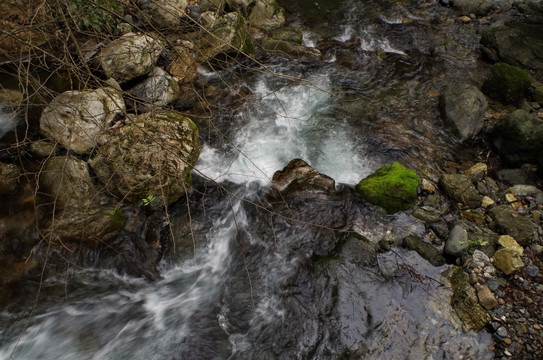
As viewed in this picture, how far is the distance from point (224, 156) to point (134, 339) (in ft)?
10.4

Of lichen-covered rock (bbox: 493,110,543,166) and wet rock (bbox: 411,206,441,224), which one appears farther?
lichen-covered rock (bbox: 493,110,543,166)

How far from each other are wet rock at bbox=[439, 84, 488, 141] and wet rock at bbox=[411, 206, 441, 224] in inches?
81.3

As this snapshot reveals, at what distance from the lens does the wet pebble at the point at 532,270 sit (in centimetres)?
414

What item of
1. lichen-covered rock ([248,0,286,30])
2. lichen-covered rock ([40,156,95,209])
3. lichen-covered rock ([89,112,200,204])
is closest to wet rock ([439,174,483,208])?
lichen-covered rock ([89,112,200,204])

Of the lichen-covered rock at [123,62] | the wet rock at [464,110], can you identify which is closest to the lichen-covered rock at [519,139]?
the wet rock at [464,110]

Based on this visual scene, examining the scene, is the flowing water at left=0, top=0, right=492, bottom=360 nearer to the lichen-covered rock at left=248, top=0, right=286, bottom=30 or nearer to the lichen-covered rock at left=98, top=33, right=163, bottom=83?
the lichen-covered rock at left=98, top=33, right=163, bottom=83

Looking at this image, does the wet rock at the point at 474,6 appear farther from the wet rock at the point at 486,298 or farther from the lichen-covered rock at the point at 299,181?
the wet rock at the point at 486,298

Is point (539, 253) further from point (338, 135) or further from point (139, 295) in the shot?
point (139, 295)

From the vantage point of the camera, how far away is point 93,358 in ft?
11.8

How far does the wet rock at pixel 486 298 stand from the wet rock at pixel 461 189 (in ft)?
4.96

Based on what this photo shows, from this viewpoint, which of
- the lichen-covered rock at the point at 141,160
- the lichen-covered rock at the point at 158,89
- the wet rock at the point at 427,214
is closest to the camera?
the lichen-covered rock at the point at 141,160

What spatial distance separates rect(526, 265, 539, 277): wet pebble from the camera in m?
4.14

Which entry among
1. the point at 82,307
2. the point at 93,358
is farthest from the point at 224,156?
the point at 93,358

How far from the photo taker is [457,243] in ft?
14.4
